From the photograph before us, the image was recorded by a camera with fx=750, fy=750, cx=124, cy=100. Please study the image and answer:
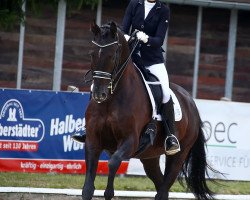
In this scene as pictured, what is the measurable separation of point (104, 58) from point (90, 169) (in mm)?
1333

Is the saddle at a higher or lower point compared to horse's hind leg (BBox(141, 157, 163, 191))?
higher

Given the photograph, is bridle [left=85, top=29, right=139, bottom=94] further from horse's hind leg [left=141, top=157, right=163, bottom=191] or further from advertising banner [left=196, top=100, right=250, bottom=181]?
advertising banner [left=196, top=100, right=250, bottom=181]

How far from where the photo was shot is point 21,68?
18328mm

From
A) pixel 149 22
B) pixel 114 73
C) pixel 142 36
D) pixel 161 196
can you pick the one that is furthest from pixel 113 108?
pixel 161 196

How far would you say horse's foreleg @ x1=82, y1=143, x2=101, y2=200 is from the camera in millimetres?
8727

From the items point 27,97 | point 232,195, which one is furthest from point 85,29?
point 232,195

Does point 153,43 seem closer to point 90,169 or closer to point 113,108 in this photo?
point 113,108

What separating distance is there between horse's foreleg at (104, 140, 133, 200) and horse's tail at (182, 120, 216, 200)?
111 inches

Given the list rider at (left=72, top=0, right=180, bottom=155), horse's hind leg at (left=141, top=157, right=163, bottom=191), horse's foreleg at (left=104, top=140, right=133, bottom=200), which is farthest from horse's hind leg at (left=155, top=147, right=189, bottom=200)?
horse's foreleg at (left=104, top=140, right=133, bottom=200)

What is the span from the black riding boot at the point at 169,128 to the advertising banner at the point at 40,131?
4.30 metres

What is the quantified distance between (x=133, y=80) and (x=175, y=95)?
153cm

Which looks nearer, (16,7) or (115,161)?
(115,161)

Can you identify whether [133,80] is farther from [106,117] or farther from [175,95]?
[175,95]

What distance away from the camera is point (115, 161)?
8641mm
